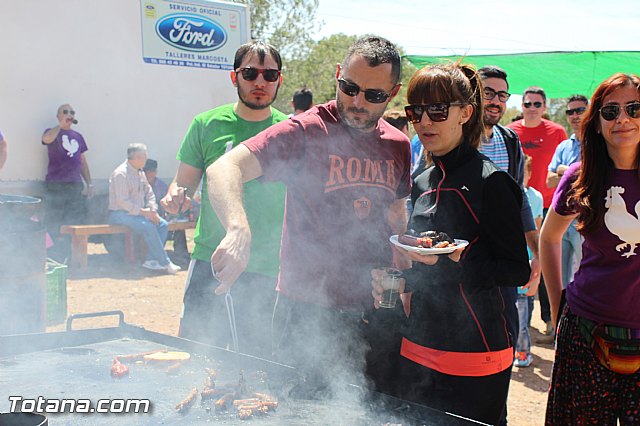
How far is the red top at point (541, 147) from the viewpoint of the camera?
20.6 ft

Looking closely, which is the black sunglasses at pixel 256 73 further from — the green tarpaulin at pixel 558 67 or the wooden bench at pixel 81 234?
the wooden bench at pixel 81 234

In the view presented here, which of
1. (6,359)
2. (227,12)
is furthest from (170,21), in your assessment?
(6,359)

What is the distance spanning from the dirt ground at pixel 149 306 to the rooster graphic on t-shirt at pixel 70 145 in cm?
173

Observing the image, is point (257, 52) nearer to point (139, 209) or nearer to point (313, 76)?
point (139, 209)

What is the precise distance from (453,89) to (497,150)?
4.47 feet

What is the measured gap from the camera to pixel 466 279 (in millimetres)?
2367

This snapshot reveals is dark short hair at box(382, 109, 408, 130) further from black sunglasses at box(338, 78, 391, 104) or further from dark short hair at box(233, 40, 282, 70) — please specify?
black sunglasses at box(338, 78, 391, 104)

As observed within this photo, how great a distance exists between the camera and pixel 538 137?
644cm

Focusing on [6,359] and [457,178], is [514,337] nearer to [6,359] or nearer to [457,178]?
[457,178]

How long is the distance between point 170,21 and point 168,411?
8653 mm

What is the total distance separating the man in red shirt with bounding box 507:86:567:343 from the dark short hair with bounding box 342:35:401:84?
13.3ft

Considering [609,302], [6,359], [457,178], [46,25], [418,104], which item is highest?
[46,25]

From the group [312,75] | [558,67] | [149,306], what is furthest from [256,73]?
[312,75]

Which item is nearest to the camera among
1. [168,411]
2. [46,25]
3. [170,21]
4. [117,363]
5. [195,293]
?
[168,411]
